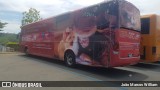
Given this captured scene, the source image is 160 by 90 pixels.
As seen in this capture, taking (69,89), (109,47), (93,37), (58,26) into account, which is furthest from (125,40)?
(58,26)

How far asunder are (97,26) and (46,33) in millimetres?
5672

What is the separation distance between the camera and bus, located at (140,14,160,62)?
11289 mm

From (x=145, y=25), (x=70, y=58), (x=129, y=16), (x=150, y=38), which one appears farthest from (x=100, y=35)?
(x=145, y=25)

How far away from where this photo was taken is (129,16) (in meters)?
9.24

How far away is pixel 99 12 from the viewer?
9211 mm

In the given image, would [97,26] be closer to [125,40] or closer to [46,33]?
[125,40]

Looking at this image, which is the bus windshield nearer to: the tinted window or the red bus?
the red bus

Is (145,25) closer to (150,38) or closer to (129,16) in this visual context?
(150,38)

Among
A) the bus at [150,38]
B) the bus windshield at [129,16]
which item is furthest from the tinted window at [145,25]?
the bus windshield at [129,16]

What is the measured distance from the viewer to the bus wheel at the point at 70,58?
35.8ft

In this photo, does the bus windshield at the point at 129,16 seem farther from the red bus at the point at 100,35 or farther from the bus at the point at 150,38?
the bus at the point at 150,38

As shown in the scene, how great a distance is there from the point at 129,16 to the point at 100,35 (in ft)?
5.30

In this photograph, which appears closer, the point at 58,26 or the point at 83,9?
the point at 83,9

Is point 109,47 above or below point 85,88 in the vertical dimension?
above
